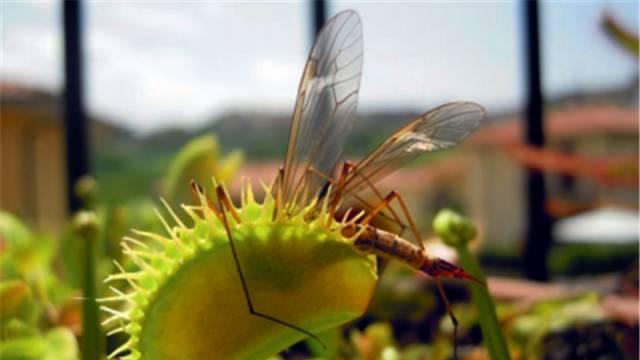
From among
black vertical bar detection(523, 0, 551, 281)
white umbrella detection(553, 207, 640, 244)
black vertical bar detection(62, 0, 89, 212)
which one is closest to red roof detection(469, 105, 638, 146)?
white umbrella detection(553, 207, 640, 244)

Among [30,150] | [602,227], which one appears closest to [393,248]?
[30,150]

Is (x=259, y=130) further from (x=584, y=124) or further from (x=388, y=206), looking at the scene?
(x=388, y=206)

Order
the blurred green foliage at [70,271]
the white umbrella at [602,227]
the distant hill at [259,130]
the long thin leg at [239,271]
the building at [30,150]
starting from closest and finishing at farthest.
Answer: the long thin leg at [239,271]
the blurred green foliage at [70,271]
the building at [30,150]
the white umbrella at [602,227]
the distant hill at [259,130]

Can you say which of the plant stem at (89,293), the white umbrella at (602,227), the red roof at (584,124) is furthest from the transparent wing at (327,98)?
the red roof at (584,124)

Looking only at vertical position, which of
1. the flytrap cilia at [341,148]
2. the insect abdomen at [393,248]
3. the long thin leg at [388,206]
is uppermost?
the flytrap cilia at [341,148]

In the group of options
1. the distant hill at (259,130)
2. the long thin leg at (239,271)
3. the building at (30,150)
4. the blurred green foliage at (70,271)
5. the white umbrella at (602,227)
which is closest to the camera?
the long thin leg at (239,271)

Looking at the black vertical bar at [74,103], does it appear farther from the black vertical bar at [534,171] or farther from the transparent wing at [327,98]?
the transparent wing at [327,98]

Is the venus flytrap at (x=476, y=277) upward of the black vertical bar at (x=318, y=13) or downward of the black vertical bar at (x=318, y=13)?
downward

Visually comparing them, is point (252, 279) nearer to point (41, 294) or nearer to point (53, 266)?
point (41, 294)
